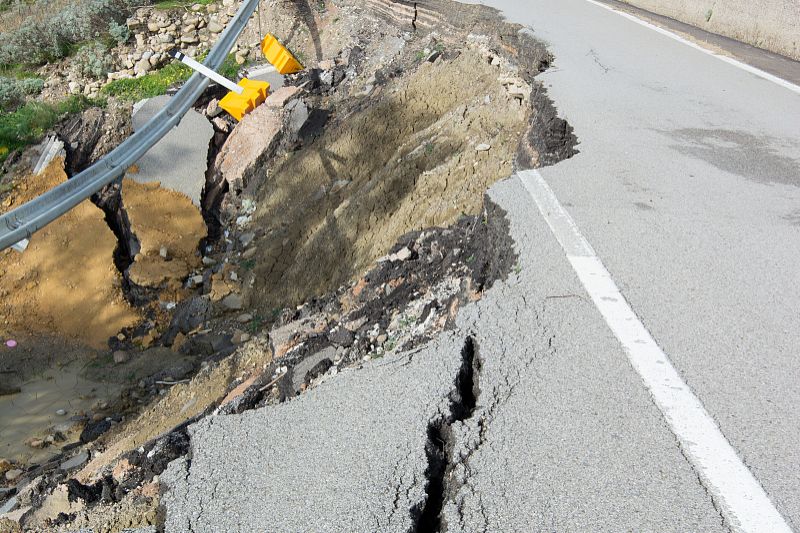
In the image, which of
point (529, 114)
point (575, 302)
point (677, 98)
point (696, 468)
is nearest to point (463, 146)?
point (529, 114)

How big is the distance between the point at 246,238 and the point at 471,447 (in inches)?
294

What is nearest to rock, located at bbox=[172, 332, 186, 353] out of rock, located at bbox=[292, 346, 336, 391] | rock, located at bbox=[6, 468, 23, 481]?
rock, located at bbox=[6, 468, 23, 481]

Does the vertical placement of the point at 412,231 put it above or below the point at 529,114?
below

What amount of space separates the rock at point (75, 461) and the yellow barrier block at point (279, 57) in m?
7.85

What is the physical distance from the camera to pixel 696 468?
2943mm

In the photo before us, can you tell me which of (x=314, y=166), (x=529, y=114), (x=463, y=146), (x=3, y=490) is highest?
(x=529, y=114)

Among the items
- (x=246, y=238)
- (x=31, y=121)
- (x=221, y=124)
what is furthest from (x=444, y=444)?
(x=31, y=121)

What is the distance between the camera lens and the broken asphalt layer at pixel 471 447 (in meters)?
2.88

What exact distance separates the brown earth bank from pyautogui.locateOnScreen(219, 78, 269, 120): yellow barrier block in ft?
0.73

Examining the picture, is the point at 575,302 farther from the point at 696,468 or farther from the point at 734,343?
the point at 696,468

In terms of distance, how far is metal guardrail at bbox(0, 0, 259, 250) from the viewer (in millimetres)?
6949

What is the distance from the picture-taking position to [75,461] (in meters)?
6.77

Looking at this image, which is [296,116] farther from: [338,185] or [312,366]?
[312,366]

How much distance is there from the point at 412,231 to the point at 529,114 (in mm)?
1809
